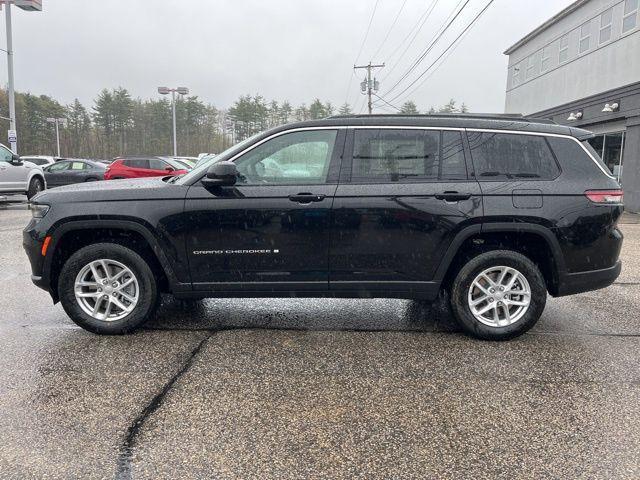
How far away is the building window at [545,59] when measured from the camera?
23906 millimetres

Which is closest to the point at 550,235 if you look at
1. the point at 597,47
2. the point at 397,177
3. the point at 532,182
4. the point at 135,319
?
the point at 532,182

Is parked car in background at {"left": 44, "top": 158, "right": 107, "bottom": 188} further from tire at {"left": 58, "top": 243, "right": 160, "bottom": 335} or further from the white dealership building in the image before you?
the white dealership building

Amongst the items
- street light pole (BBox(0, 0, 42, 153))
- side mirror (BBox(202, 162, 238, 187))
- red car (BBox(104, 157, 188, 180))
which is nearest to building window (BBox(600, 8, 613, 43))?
red car (BBox(104, 157, 188, 180))

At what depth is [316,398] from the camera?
3.16 metres

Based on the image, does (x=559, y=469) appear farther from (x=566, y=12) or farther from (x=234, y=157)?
(x=566, y=12)

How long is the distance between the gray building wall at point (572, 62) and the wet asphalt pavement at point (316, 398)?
52.2 ft

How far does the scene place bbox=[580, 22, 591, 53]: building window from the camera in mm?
19812

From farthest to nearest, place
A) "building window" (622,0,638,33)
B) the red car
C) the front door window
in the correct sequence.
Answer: the red car < "building window" (622,0,638,33) < the front door window

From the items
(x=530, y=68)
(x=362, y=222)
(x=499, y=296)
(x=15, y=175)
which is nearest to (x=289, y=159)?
(x=362, y=222)

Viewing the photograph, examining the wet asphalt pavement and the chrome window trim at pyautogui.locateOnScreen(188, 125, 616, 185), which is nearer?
the wet asphalt pavement

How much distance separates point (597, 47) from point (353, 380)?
20490 mm

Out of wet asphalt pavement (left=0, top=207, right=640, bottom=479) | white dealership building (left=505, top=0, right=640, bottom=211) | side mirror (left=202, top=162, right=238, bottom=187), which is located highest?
white dealership building (left=505, top=0, right=640, bottom=211)

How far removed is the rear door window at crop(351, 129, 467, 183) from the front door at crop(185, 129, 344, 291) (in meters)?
0.21

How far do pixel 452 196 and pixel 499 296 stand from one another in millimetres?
946
